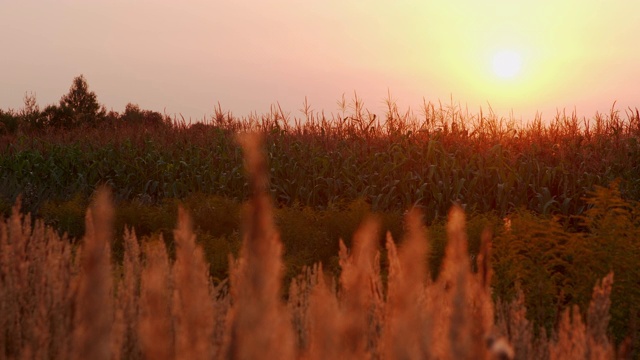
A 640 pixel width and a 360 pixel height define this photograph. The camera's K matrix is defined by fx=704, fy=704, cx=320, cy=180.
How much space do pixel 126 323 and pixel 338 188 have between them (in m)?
8.46

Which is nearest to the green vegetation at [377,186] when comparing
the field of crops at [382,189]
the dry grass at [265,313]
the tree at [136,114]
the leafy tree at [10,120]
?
the field of crops at [382,189]

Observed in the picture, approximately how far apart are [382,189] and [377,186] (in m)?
0.34

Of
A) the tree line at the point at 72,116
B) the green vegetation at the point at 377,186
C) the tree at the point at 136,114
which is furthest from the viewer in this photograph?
the tree at the point at 136,114

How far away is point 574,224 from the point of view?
→ 35.1 ft

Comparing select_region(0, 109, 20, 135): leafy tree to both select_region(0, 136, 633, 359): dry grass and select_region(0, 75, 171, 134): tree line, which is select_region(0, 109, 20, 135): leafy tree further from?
select_region(0, 136, 633, 359): dry grass

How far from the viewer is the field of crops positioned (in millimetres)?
5926

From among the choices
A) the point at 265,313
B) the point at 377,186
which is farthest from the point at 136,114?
the point at 265,313

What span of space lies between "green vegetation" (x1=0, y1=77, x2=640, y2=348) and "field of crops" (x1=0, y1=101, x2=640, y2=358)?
0.03 metres

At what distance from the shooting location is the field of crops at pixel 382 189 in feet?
19.4

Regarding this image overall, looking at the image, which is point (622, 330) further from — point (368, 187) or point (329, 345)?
point (368, 187)

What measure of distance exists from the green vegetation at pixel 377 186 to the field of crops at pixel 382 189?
1.0 inches

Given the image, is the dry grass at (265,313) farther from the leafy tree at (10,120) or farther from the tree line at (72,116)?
the leafy tree at (10,120)

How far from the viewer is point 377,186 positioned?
38.4 ft

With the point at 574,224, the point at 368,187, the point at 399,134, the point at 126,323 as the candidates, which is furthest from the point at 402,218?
the point at 126,323
